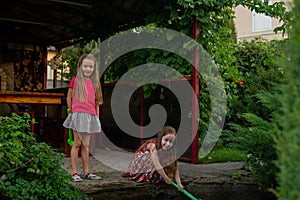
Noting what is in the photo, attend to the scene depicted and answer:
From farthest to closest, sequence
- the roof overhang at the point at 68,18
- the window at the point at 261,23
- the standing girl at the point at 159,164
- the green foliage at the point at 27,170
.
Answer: the window at the point at 261,23, the roof overhang at the point at 68,18, the standing girl at the point at 159,164, the green foliage at the point at 27,170

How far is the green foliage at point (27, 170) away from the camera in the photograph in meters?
2.82

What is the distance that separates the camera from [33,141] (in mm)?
3238

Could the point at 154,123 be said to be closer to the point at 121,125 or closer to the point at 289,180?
the point at 121,125

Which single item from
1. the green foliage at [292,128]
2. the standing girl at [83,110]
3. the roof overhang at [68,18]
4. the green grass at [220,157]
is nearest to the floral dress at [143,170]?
the standing girl at [83,110]

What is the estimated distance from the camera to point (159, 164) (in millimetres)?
3834

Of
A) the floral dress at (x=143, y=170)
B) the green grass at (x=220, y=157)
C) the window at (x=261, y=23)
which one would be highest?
the window at (x=261, y=23)

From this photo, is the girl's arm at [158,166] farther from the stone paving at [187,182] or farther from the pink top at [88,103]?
the pink top at [88,103]

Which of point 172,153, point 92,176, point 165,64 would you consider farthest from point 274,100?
point 165,64

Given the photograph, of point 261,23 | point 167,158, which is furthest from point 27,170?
point 261,23

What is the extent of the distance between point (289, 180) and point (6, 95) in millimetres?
4904

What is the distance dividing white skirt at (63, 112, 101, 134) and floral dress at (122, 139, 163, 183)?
532 millimetres

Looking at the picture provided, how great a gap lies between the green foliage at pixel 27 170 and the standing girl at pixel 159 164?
3.12 feet

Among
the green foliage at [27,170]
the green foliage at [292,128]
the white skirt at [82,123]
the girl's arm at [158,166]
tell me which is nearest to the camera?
the green foliage at [292,128]

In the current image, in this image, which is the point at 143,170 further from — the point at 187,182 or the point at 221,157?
the point at 221,157
